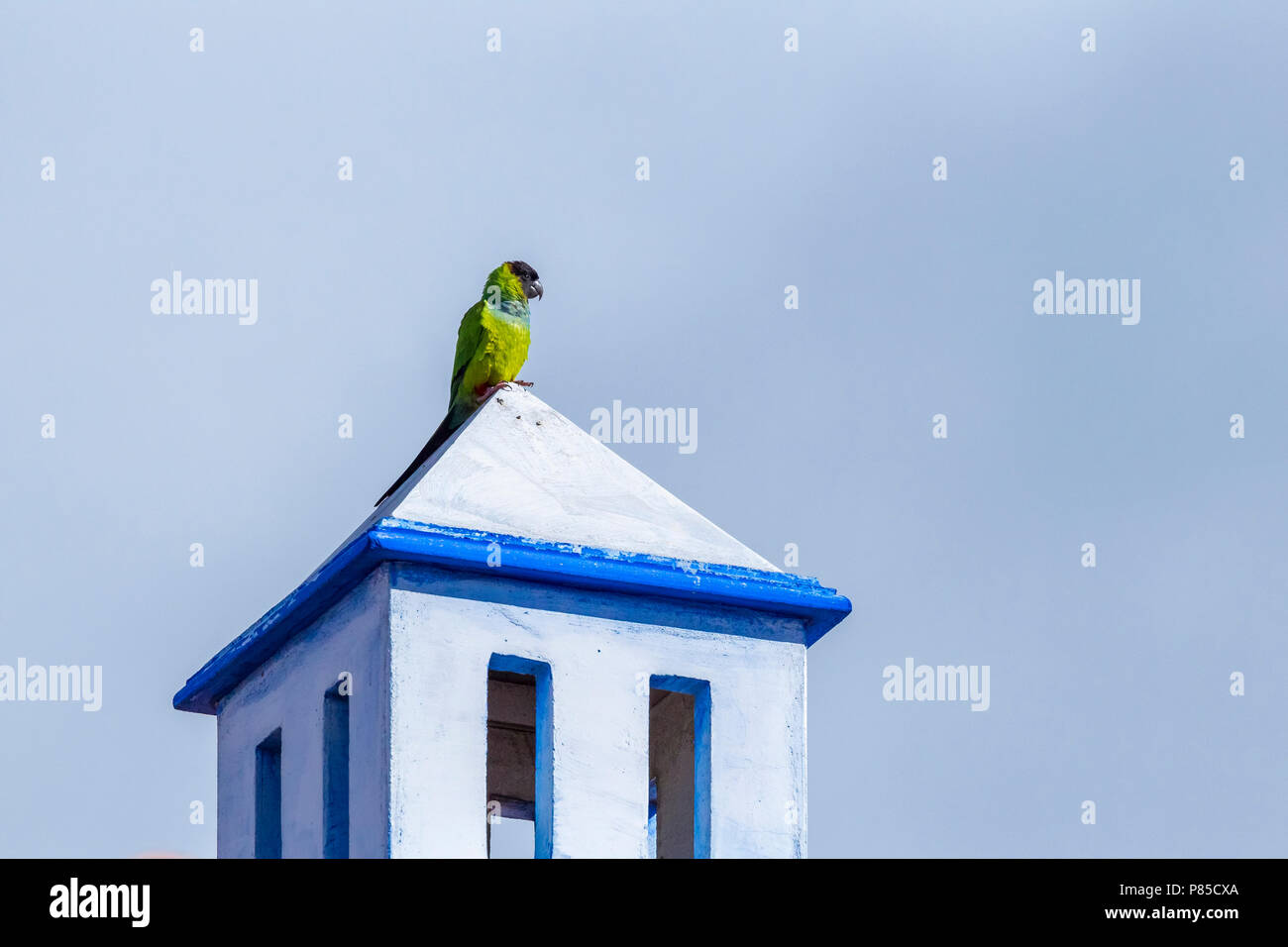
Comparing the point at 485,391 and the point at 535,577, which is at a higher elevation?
the point at 485,391

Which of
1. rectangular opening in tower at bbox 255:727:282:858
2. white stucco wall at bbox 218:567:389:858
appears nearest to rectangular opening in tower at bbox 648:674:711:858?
white stucco wall at bbox 218:567:389:858

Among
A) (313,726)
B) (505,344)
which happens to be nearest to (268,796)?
(313,726)

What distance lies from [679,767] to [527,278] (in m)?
3.04

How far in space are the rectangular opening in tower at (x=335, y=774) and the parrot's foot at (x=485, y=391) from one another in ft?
6.56

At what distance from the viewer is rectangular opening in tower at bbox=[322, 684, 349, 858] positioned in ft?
48.5

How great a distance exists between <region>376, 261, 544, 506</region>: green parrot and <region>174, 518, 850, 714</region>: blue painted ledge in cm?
115

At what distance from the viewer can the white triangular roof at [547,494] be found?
49.5 feet

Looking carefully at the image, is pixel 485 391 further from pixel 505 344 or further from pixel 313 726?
pixel 313 726

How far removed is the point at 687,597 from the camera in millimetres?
15195

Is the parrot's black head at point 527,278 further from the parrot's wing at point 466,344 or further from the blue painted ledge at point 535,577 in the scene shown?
the blue painted ledge at point 535,577

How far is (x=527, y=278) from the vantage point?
17078 mm
